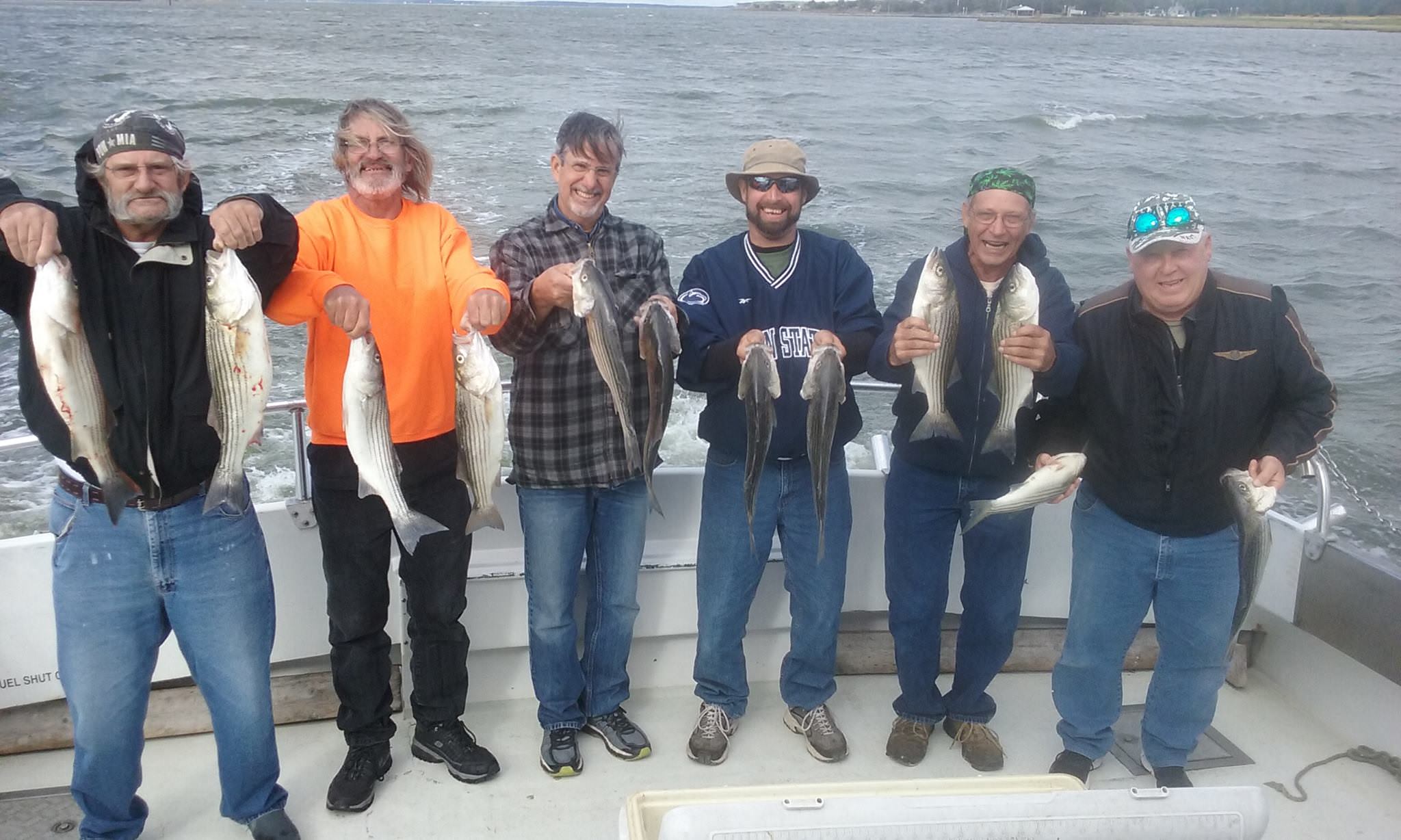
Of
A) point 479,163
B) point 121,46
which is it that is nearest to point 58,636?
point 479,163

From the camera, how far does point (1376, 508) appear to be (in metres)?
8.95

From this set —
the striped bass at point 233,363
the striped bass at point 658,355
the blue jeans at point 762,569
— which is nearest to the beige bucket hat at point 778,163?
the striped bass at point 658,355

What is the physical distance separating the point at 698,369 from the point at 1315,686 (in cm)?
313

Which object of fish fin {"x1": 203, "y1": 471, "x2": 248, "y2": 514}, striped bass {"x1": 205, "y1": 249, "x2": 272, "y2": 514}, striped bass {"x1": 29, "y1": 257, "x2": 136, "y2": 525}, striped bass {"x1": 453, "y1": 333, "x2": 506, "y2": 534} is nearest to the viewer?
striped bass {"x1": 29, "y1": 257, "x2": 136, "y2": 525}

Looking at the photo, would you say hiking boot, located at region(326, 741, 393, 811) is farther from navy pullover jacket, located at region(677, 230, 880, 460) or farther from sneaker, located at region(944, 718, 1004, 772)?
sneaker, located at region(944, 718, 1004, 772)

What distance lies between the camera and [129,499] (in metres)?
2.90

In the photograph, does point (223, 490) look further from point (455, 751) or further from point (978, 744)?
point (978, 744)

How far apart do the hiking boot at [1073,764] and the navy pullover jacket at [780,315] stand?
151 centimetres

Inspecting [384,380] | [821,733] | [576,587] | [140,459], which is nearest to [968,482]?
[821,733]

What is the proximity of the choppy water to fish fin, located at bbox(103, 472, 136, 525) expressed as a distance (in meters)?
4.82

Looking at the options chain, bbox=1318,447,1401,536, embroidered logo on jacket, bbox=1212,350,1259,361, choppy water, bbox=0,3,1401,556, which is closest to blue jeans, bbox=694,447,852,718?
embroidered logo on jacket, bbox=1212,350,1259,361

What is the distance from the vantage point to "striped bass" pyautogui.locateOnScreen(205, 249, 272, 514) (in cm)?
272

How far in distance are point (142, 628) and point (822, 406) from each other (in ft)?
7.29

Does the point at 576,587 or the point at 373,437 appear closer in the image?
the point at 373,437
